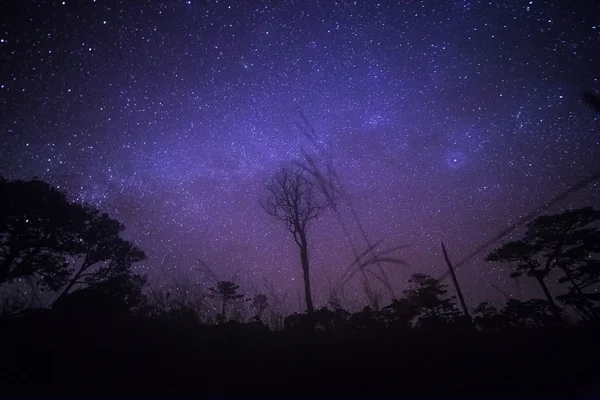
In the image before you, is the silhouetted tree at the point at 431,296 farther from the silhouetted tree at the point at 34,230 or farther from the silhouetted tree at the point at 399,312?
the silhouetted tree at the point at 34,230

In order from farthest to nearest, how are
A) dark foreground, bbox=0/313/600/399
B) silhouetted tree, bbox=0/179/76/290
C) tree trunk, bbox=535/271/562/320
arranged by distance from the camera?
tree trunk, bbox=535/271/562/320 < silhouetted tree, bbox=0/179/76/290 < dark foreground, bbox=0/313/600/399

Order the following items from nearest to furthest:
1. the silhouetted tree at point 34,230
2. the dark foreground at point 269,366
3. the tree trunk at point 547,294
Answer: the dark foreground at point 269,366 → the silhouetted tree at point 34,230 → the tree trunk at point 547,294

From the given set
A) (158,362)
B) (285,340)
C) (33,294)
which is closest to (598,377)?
(285,340)

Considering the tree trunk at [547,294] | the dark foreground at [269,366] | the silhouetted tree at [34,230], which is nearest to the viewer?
the dark foreground at [269,366]

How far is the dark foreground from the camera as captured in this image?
6238mm

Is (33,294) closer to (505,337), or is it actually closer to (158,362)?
(158,362)

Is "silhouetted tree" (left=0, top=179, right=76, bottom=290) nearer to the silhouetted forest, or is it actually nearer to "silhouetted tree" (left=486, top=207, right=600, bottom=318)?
the silhouetted forest

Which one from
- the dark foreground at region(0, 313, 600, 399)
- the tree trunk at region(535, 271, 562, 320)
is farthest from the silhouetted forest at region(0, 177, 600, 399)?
the tree trunk at region(535, 271, 562, 320)

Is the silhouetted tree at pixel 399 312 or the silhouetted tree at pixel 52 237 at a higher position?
the silhouetted tree at pixel 52 237

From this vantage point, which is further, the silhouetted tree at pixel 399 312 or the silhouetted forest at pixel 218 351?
the silhouetted tree at pixel 399 312

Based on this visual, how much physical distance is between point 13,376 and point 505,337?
15885 mm

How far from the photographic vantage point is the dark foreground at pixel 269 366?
20.5 feet

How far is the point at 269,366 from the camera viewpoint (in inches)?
291

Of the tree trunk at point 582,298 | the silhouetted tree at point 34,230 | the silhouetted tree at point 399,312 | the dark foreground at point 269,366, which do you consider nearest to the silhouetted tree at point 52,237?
A: the silhouetted tree at point 34,230
